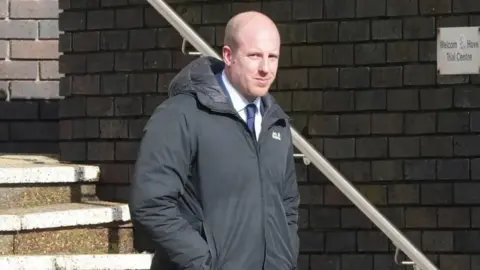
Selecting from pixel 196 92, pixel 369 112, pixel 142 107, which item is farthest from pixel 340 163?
pixel 196 92

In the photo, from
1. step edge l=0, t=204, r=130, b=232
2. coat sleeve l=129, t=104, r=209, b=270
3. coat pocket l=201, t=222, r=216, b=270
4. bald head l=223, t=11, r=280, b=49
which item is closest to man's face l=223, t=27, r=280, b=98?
bald head l=223, t=11, r=280, b=49

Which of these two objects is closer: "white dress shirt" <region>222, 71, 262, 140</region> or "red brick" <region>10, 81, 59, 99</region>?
"white dress shirt" <region>222, 71, 262, 140</region>

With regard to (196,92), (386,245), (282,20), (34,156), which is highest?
(282,20)

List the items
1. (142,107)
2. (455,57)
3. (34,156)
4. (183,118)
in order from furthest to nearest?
(34,156) < (142,107) < (455,57) < (183,118)

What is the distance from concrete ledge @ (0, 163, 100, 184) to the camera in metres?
5.57

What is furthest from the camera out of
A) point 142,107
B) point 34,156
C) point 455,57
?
point 34,156

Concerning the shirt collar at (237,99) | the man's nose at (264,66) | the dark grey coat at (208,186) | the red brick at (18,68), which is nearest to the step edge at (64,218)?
the red brick at (18,68)

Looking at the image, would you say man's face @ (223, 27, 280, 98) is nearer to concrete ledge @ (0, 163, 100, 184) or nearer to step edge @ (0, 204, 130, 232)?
step edge @ (0, 204, 130, 232)

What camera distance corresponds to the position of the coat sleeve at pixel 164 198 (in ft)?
10.7

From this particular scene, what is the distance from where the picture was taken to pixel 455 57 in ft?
18.7

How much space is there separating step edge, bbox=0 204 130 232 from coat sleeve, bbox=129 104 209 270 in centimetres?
207

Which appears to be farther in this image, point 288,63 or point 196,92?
point 288,63

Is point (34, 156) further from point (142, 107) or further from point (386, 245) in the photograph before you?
point (386, 245)

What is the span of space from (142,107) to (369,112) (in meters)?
1.32
